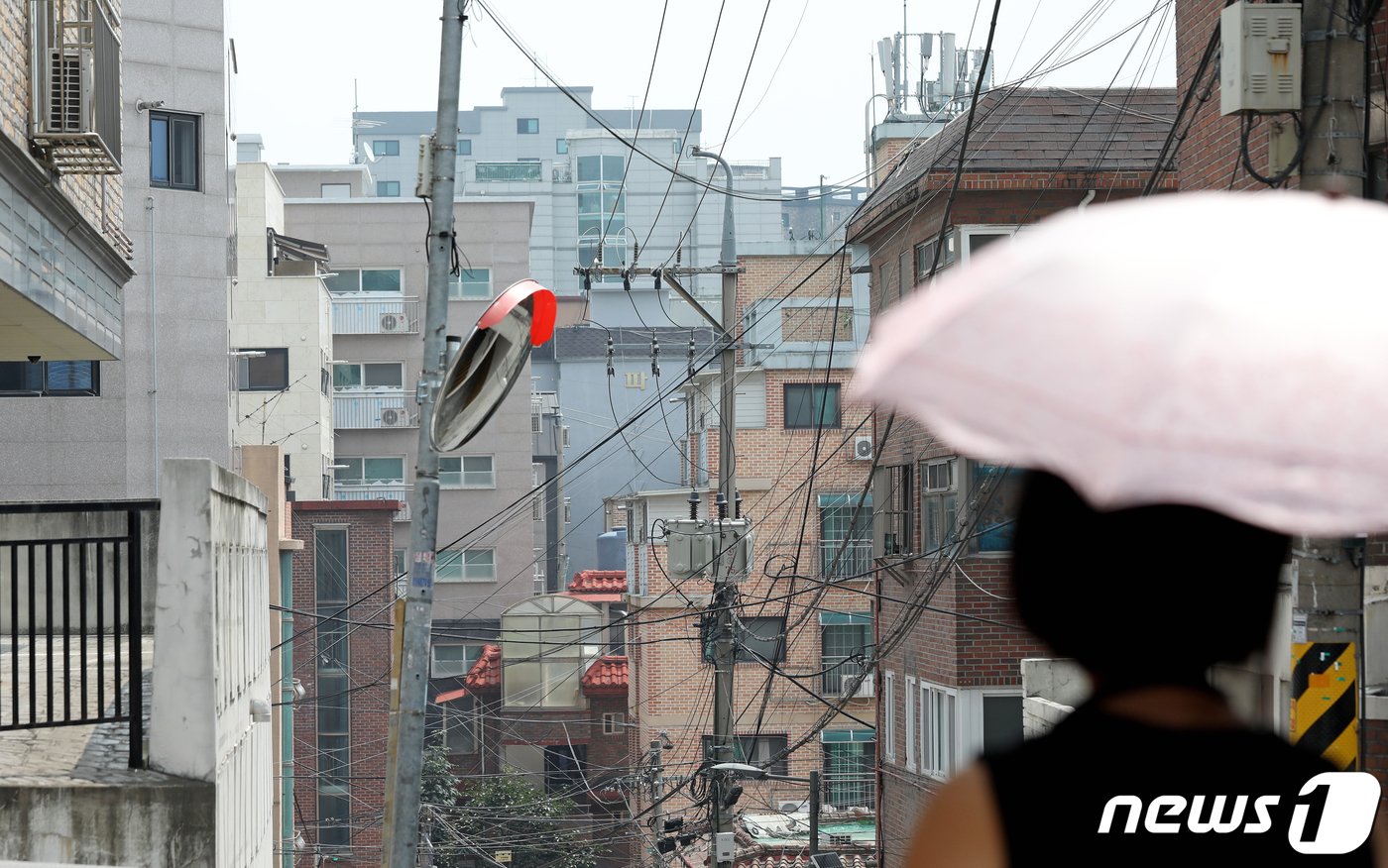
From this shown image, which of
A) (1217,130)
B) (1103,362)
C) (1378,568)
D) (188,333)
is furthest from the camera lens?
(188,333)

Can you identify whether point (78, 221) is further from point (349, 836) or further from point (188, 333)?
point (349, 836)

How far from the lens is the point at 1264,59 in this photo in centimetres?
764

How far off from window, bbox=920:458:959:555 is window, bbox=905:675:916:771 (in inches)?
81.5

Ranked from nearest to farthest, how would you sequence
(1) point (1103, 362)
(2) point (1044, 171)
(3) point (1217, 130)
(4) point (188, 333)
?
(1) point (1103, 362)
(3) point (1217, 130)
(2) point (1044, 171)
(4) point (188, 333)

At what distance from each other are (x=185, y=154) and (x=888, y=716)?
17.8m

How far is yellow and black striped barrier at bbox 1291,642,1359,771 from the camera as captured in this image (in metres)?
6.80

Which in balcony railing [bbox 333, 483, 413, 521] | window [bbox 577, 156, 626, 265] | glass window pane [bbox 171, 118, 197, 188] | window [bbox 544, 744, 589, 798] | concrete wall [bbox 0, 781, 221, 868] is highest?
window [bbox 577, 156, 626, 265]

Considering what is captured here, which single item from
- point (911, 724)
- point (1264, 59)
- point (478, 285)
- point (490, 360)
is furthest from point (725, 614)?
point (478, 285)

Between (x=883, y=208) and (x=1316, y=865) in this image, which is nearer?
(x=1316, y=865)

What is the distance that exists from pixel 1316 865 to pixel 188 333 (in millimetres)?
30758

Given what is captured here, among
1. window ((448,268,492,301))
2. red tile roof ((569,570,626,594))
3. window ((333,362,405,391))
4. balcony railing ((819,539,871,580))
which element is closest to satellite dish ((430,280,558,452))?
balcony railing ((819,539,871,580))

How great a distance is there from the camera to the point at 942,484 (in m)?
21.4

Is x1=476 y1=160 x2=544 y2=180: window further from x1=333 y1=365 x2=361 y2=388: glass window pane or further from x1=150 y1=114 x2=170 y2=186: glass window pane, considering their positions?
x1=150 y1=114 x2=170 y2=186: glass window pane

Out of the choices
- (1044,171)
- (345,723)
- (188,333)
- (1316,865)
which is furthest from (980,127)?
(345,723)
